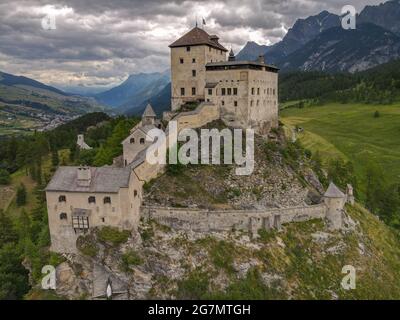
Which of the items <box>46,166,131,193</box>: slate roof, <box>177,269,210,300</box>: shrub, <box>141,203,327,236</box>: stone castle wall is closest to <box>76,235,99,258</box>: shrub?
<box>46,166,131,193</box>: slate roof

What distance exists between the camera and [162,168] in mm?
61094

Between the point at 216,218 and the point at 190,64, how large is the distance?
32215 mm

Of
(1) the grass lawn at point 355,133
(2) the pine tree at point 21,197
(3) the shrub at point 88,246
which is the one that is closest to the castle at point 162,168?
(3) the shrub at point 88,246

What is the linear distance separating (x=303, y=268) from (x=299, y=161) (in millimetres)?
28762

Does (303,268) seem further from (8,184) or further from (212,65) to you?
(8,184)

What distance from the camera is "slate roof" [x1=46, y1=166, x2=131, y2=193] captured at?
163 feet

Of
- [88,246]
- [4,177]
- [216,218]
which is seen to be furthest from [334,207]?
[4,177]

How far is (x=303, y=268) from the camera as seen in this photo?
55844 mm

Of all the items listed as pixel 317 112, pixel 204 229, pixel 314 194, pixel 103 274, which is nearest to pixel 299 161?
pixel 314 194

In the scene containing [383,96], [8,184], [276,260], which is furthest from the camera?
[383,96]

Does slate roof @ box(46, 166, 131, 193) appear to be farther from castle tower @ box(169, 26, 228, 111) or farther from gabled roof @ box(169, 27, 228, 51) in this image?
gabled roof @ box(169, 27, 228, 51)

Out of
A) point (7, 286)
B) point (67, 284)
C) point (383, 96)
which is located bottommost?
point (7, 286)

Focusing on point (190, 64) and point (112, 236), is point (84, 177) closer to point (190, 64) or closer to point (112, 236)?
point (112, 236)

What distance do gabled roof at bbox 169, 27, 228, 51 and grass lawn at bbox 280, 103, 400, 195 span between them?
50.7 m
